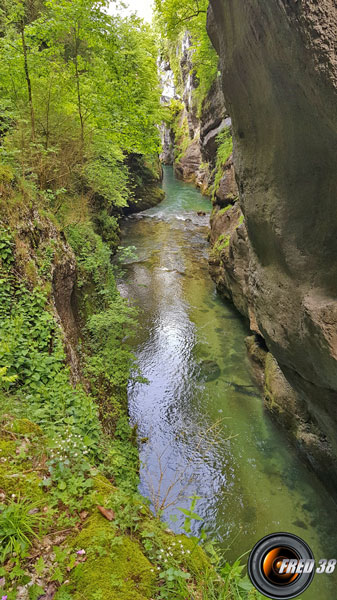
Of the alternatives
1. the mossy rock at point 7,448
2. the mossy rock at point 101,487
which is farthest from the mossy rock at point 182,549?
the mossy rock at point 7,448

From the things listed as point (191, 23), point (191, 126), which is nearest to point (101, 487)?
point (191, 23)

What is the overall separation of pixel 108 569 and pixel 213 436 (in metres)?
5.38

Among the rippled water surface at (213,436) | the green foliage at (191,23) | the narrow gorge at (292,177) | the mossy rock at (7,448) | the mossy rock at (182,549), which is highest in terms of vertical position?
the green foliage at (191,23)

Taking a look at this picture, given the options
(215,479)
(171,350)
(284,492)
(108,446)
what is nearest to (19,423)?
(108,446)

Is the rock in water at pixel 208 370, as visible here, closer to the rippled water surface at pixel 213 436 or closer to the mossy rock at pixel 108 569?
the rippled water surface at pixel 213 436

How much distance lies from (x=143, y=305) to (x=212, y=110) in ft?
51.9

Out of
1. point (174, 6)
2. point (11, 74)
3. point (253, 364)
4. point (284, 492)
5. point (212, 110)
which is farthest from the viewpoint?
point (212, 110)

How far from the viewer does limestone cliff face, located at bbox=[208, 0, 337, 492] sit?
359 centimetres

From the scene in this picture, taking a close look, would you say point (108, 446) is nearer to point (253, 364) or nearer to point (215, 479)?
point (215, 479)

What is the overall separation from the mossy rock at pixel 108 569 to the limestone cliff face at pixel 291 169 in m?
3.13

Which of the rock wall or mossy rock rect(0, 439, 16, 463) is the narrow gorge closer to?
mossy rock rect(0, 439, 16, 463)

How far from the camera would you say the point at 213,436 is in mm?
7910

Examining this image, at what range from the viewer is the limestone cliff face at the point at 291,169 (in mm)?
3594

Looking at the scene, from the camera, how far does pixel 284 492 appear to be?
662 cm
